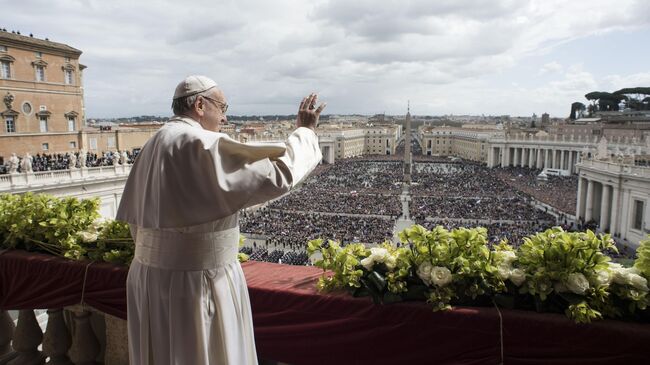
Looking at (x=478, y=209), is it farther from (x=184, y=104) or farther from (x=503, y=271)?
(x=184, y=104)

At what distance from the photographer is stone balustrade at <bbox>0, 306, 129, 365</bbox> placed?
3.46 metres

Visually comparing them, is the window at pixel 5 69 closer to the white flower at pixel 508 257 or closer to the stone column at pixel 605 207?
the white flower at pixel 508 257

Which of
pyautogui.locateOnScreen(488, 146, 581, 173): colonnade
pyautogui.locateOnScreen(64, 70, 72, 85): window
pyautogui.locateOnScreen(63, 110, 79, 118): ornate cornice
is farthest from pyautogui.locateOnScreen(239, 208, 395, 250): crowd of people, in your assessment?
pyautogui.locateOnScreen(488, 146, 581, 173): colonnade

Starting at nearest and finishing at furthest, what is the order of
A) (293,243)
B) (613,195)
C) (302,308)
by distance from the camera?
(302,308)
(293,243)
(613,195)

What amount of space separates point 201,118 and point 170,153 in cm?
39

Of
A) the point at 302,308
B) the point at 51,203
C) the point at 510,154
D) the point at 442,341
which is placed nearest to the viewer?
the point at 442,341

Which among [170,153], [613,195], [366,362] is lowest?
[613,195]

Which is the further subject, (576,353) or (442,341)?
(442,341)

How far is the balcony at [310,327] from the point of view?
2.47m

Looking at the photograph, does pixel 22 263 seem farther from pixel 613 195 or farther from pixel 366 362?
pixel 613 195

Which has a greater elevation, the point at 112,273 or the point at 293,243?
the point at 112,273

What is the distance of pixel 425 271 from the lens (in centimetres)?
272

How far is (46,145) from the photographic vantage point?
27.5 meters

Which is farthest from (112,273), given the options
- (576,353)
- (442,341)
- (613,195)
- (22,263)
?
(613,195)
